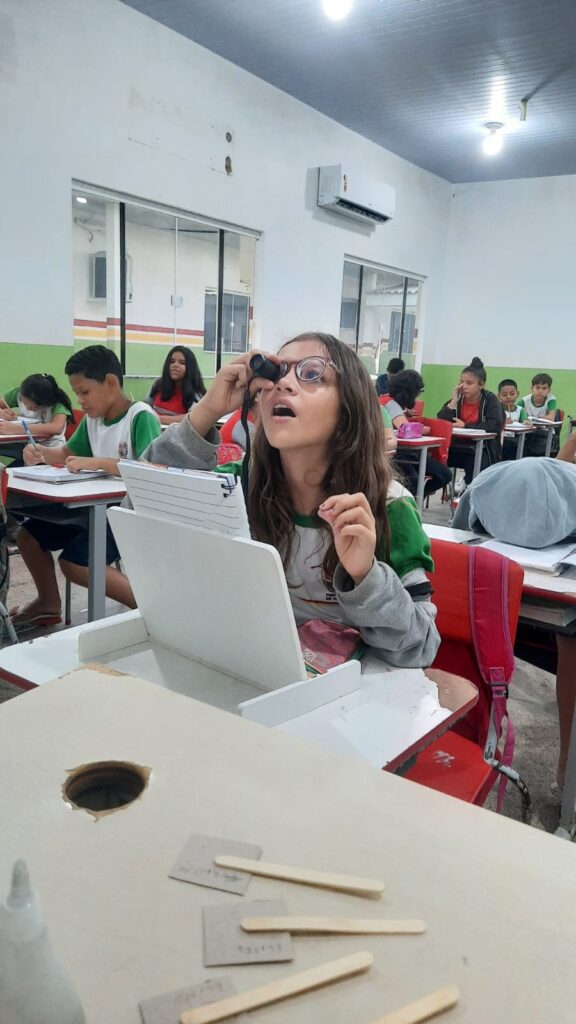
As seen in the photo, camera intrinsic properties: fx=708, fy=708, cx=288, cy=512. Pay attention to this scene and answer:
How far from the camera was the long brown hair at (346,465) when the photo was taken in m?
1.23

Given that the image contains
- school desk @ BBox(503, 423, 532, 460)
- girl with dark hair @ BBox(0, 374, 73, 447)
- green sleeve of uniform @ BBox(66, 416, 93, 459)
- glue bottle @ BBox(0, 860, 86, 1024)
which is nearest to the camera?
glue bottle @ BBox(0, 860, 86, 1024)

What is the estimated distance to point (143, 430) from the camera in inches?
106

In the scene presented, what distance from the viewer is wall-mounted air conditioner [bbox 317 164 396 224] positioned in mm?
6680

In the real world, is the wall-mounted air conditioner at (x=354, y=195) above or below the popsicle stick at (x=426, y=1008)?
above

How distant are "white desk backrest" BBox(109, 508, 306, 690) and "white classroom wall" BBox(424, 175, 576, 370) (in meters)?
8.70

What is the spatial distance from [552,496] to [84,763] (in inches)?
63.0

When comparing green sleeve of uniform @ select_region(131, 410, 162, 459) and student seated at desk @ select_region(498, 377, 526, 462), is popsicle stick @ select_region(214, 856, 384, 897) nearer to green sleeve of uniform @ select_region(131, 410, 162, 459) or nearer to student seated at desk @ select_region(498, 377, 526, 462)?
green sleeve of uniform @ select_region(131, 410, 162, 459)

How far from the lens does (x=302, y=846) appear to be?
537mm

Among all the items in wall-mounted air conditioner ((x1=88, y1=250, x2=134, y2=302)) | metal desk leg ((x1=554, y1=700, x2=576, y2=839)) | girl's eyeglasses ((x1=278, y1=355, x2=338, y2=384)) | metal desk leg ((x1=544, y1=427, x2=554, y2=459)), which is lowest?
metal desk leg ((x1=554, y1=700, x2=576, y2=839))

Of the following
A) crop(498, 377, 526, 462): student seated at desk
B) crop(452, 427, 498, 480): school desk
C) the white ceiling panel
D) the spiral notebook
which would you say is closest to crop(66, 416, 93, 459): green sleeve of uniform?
the spiral notebook

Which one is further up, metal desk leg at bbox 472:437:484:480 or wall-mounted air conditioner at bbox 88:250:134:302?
wall-mounted air conditioner at bbox 88:250:134:302

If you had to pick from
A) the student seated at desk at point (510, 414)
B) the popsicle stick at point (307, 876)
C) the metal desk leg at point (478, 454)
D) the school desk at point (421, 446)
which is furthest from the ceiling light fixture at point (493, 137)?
the popsicle stick at point (307, 876)

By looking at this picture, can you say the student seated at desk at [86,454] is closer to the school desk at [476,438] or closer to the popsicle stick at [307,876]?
the popsicle stick at [307,876]

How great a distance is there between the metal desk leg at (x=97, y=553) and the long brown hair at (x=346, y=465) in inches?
52.0
